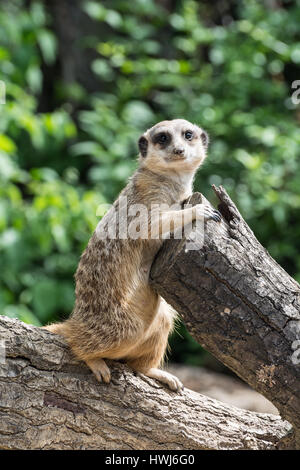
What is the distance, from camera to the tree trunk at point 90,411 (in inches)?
85.7

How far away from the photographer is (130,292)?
2.43m

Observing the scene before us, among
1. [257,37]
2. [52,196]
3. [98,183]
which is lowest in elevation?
[52,196]

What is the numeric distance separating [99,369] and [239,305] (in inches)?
24.5

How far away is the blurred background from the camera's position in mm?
4277

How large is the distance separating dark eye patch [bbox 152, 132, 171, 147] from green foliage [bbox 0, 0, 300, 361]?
1.36 metres

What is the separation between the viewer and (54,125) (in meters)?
4.42

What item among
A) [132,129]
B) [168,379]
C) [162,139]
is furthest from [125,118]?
[168,379]

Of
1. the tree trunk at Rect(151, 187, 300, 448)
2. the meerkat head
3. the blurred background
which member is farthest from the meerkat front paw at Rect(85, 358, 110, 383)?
the blurred background

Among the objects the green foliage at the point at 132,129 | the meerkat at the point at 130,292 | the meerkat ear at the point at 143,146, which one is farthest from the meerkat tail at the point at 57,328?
the green foliage at the point at 132,129

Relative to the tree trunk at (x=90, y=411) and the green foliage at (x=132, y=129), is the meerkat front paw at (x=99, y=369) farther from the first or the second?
the green foliage at (x=132, y=129)

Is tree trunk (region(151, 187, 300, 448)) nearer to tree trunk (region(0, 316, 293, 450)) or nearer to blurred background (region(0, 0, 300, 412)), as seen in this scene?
tree trunk (region(0, 316, 293, 450))

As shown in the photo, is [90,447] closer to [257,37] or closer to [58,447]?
[58,447]

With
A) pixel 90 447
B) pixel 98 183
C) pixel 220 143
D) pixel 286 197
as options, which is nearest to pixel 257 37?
pixel 220 143

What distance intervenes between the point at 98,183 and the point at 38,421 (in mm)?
3148
